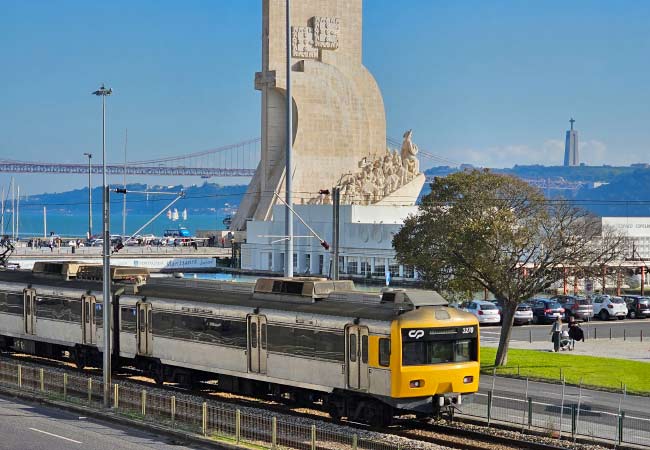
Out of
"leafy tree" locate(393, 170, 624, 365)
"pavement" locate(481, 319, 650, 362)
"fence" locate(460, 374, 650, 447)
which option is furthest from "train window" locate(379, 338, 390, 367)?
"pavement" locate(481, 319, 650, 362)

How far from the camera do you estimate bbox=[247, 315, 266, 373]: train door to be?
28.6 metres

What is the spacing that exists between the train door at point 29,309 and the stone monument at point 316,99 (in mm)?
56175

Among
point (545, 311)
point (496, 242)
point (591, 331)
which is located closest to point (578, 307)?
point (545, 311)

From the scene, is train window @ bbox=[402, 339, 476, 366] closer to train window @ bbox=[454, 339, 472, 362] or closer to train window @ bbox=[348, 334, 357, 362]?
train window @ bbox=[454, 339, 472, 362]

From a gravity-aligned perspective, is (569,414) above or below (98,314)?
below

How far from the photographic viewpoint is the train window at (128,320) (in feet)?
110

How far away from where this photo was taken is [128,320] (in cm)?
3391

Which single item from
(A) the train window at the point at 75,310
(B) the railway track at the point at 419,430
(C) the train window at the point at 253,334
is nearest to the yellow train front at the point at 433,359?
(B) the railway track at the point at 419,430

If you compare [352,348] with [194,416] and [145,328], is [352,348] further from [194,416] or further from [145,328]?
[145,328]

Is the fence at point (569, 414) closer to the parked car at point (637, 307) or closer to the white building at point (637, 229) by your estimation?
the parked car at point (637, 307)

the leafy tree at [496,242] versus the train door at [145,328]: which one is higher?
the leafy tree at [496,242]

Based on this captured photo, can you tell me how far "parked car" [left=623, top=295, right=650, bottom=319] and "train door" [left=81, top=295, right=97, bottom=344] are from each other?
113ft

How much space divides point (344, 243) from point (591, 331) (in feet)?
83.9

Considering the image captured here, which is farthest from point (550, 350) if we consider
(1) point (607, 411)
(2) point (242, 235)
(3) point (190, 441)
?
(2) point (242, 235)
